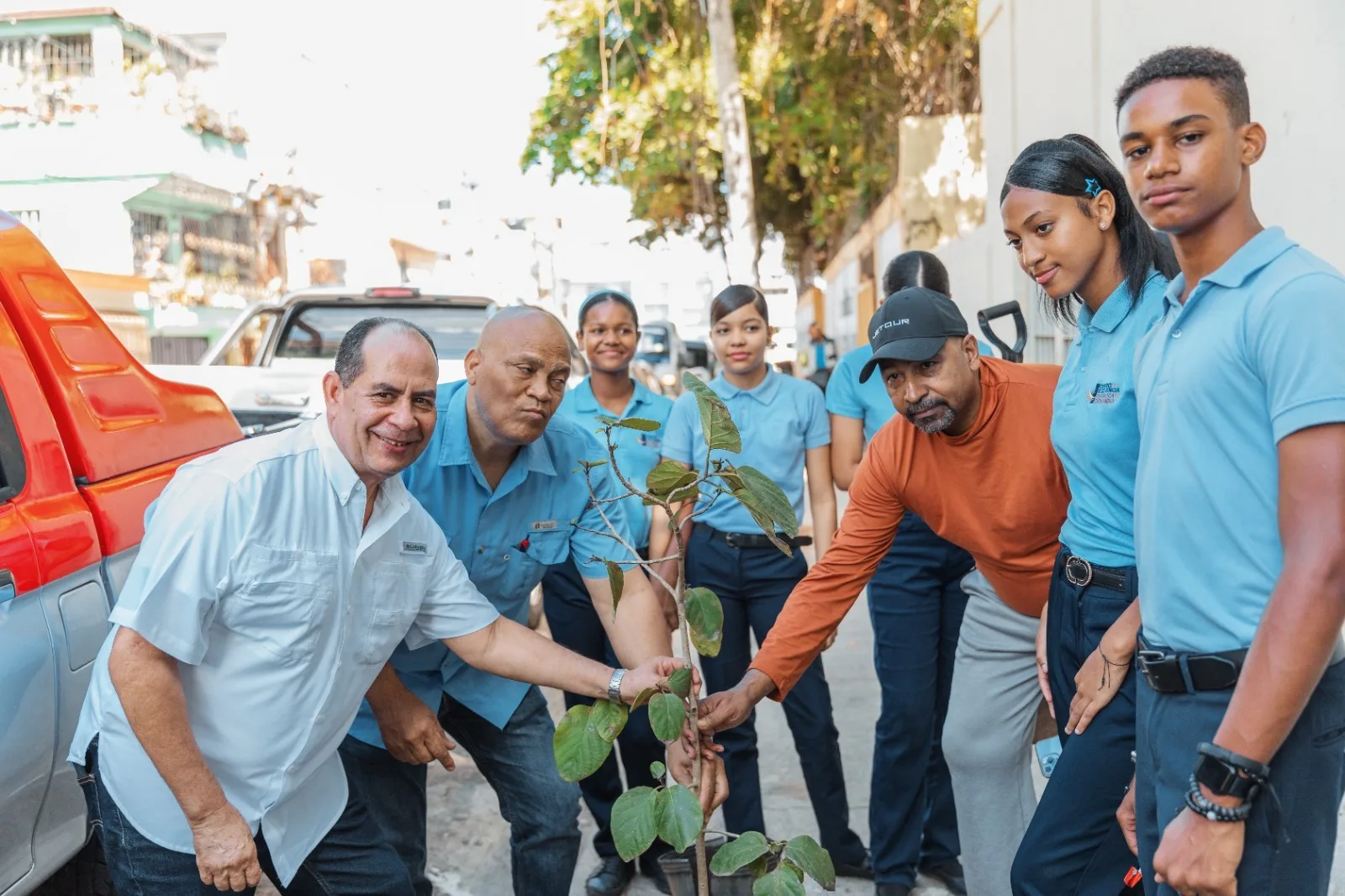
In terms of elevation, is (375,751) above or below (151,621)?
below

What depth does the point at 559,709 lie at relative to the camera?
580 centimetres

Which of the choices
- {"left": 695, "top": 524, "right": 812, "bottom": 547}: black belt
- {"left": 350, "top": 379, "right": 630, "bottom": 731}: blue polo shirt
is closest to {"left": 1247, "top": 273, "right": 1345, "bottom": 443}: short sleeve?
{"left": 350, "top": 379, "right": 630, "bottom": 731}: blue polo shirt

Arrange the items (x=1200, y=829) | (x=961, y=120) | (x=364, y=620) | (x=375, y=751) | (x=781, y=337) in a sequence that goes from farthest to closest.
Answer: (x=781, y=337)
(x=961, y=120)
(x=375, y=751)
(x=364, y=620)
(x=1200, y=829)

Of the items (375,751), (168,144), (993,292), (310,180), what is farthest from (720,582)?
(310,180)

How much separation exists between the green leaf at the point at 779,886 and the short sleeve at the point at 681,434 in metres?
2.36

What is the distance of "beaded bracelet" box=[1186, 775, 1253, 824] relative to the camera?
5.51 ft

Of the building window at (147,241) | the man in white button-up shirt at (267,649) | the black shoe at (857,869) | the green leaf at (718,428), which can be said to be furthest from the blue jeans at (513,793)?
the building window at (147,241)

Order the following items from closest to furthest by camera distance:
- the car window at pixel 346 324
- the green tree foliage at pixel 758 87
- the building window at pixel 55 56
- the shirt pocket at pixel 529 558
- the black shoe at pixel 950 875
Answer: the shirt pocket at pixel 529 558, the black shoe at pixel 950 875, the car window at pixel 346 324, the green tree foliage at pixel 758 87, the building window at pixel 55 56

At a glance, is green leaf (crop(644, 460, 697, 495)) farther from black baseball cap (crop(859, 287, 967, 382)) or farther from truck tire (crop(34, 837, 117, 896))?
truck tire (crop(34, 837, 117, 896))

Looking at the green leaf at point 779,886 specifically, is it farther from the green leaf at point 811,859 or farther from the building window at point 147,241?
the building window at point 147,241

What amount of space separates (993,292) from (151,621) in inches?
277

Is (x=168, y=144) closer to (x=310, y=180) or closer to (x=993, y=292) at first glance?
(x=310, y=180)

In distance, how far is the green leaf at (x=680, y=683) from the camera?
2.32 m

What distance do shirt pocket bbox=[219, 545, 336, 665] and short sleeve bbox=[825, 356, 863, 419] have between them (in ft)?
7.79
